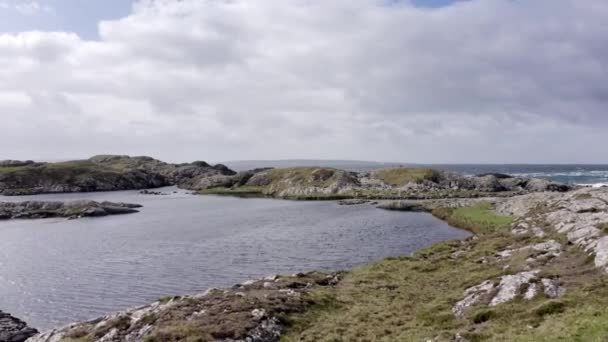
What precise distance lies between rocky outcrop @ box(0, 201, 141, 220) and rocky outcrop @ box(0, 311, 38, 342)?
337ft

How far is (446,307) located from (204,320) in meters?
18.5

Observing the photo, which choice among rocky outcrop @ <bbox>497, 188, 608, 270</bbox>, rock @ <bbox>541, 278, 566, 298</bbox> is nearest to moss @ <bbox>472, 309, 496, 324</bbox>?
rock @ <bbox>541, 278, 566, 298</bbox>

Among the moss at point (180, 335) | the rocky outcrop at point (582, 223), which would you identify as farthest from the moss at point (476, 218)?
the moss at point (180, 335)

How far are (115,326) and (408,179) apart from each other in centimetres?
17623

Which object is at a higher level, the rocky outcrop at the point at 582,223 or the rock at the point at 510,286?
the rocky outcrop at the point at 582,223

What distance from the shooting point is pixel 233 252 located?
76.5 metres

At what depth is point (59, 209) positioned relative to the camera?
483 feet

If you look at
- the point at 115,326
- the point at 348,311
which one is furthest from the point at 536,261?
the point at 115,326

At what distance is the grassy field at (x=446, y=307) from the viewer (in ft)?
83.6

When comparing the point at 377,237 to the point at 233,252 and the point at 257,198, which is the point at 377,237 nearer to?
the point at 233,252

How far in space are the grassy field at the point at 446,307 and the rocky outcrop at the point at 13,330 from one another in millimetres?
25371

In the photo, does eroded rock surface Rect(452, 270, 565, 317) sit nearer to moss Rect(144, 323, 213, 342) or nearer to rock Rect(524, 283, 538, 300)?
rock Rect(524, 283, 538, 300)

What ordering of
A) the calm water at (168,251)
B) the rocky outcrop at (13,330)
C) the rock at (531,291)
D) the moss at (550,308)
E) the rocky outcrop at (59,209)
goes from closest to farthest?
the moss at (550,308) → the rock at (531,291) → the rocky outcrop at (13,330) → the calm water at (168,251) → the rocky outcrop at (59,209)

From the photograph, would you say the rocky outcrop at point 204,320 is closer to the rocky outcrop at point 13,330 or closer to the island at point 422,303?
the island at point 422,303
